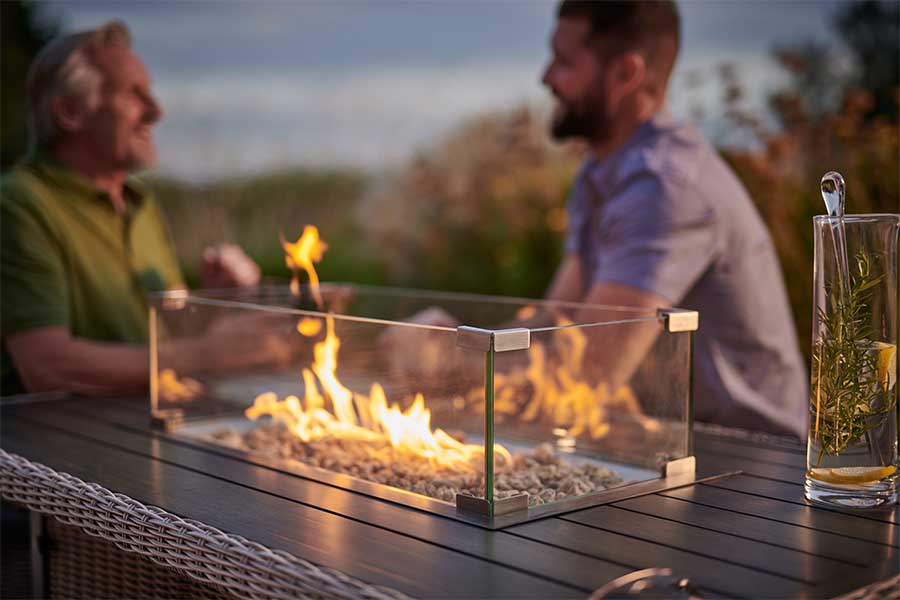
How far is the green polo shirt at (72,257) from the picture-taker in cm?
314

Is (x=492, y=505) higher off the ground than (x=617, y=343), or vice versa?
(x=617, y=343)

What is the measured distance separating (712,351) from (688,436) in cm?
85

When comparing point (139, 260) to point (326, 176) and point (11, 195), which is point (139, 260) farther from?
point (326, 176)

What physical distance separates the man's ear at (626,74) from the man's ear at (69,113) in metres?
1.60

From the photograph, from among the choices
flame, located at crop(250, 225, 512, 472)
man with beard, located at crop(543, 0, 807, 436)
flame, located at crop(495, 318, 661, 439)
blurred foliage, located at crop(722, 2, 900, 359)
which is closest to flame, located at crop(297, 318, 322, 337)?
flame, located at crop(250, 225, 512, 472)

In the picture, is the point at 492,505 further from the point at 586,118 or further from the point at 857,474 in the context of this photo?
the point at 586,118

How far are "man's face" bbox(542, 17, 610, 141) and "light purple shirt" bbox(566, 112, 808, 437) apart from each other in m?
0.27

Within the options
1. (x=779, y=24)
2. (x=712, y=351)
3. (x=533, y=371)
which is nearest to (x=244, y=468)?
(x=533, y=371)

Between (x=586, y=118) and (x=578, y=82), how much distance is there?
0.11 meters

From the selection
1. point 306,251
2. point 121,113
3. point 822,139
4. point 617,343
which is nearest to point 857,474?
point 617,343

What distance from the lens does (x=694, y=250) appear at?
9.66 ft

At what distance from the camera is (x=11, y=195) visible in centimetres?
320

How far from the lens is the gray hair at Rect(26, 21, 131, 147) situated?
10.9 feet

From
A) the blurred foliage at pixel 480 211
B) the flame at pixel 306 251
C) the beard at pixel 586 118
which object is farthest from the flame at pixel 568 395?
the blurred foliage at pixel 480 211
